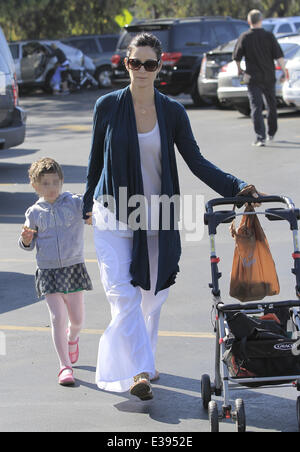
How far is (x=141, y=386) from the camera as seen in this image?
522cm

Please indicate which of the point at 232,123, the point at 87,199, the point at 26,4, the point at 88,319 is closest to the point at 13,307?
the point at 88,319

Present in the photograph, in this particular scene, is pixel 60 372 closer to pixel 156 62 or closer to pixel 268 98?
pixel 156 62

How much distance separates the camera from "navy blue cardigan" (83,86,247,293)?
5.23 metres

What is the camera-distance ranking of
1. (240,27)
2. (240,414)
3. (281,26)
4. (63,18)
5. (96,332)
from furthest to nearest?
(63,18) → (281,26) → (240,27) → (96,332) → (240,414)

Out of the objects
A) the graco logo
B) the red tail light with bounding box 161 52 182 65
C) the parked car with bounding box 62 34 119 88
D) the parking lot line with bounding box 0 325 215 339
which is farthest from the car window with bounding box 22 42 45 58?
the graco logo

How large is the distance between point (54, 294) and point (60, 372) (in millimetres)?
469

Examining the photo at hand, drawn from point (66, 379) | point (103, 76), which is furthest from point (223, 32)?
point (66, 379)

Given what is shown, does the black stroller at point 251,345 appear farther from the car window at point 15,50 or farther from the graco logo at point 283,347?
the car window at point 15,50

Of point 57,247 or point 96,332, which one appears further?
point 96,332

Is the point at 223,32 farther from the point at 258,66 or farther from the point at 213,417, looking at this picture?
the point at 213,417

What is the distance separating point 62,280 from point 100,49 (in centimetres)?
2766

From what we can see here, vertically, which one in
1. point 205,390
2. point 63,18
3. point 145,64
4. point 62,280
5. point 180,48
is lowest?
point 205,390

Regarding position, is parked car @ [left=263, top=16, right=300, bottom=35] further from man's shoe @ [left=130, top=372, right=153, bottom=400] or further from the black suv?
man's shoe @ [left=130, top=372, right=153, bottom=400]

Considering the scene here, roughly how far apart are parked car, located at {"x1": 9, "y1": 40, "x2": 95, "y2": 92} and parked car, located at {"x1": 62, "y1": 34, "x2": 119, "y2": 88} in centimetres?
178
